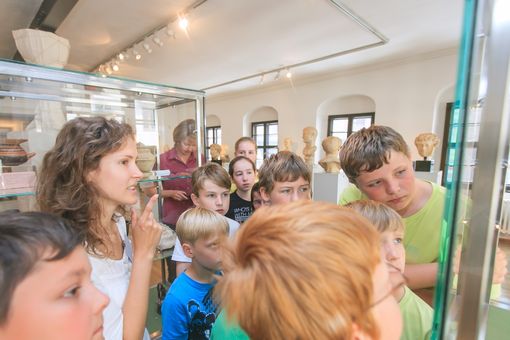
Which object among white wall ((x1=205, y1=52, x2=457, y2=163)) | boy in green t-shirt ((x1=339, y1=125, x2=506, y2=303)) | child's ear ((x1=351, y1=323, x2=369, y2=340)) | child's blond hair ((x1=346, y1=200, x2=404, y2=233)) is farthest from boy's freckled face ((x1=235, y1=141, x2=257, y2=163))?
white wall ((x1=205, y1=52, x2=457, y2=163))

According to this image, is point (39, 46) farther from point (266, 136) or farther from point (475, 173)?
point (266, 136)

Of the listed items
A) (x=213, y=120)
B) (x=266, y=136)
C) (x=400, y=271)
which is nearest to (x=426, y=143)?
(x=400, y=271)

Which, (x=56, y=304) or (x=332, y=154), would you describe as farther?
(x=332, y=154)

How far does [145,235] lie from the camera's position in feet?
2.78

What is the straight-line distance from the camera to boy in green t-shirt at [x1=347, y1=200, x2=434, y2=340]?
620 mm

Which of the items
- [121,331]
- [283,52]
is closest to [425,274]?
[121,331]

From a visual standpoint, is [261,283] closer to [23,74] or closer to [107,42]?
[23,74]

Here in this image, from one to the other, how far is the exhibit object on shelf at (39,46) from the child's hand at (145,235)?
0.99 meters

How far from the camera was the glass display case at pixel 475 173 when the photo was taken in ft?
1.02

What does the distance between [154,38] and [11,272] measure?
3.44 m

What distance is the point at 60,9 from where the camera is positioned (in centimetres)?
252

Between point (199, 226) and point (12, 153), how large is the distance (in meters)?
0.81

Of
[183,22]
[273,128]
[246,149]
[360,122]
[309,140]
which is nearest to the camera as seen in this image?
[246,149]

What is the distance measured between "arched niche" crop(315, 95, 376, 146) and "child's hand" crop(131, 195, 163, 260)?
16.9 ft
